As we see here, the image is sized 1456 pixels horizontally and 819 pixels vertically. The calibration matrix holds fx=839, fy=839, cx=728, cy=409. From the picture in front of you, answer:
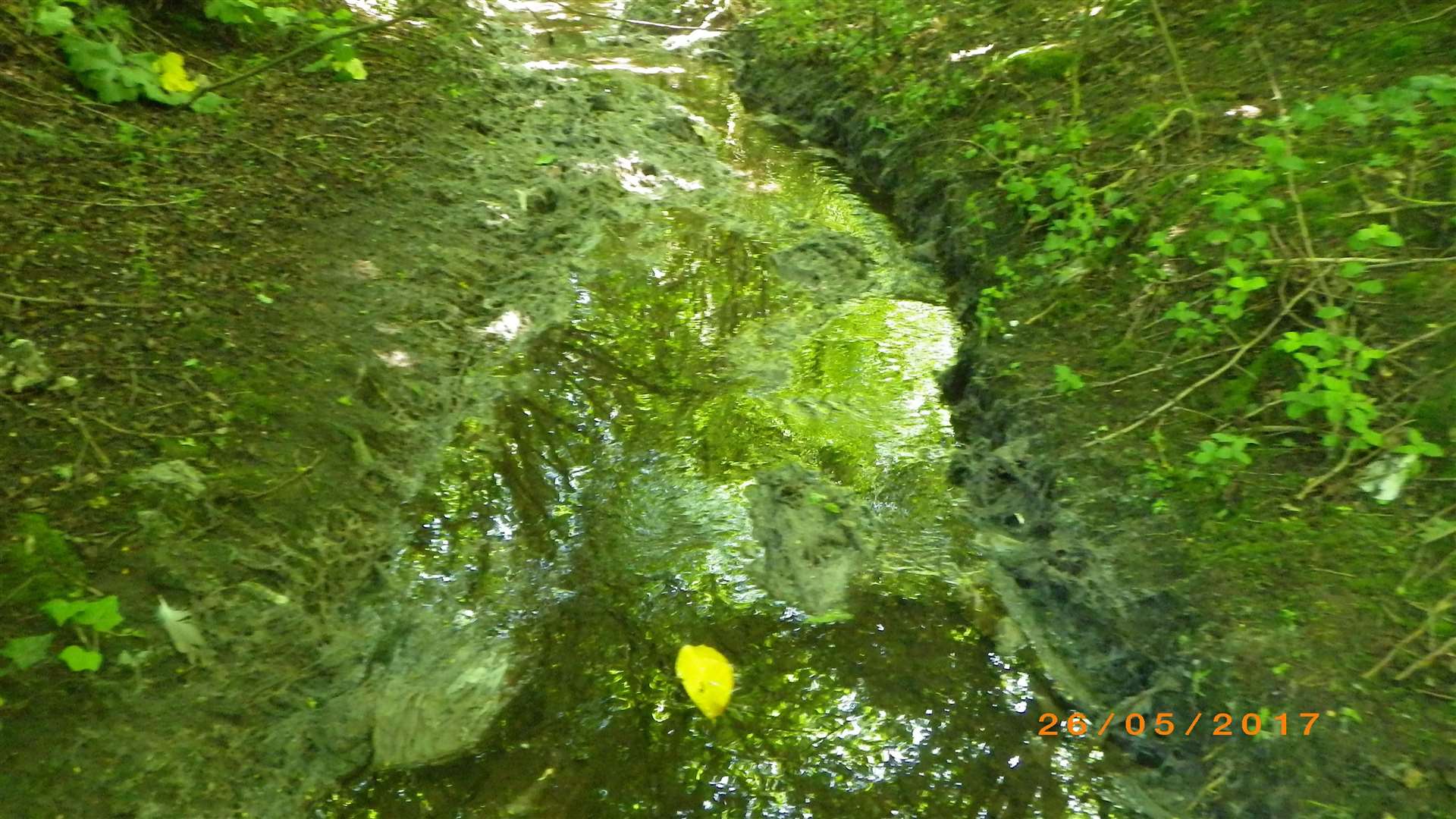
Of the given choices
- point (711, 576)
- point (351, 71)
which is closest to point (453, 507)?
point (711, 576)

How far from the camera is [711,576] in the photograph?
3.18m

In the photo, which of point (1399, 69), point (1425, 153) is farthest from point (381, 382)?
point (1399, 69)

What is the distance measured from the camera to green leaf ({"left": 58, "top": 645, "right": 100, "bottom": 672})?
2.17m

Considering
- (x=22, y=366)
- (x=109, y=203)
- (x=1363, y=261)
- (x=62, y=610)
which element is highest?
(x=1363, y=261)

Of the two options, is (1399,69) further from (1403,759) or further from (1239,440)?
(1403,759)

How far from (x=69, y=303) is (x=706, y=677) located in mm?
2651

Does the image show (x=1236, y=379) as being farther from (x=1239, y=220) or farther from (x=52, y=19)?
(x=52, y=19)

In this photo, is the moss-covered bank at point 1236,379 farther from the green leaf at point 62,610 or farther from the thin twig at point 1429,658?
the green leaf at point 62,610

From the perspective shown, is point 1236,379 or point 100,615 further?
point 1236,379

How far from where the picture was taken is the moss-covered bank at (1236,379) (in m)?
2.39

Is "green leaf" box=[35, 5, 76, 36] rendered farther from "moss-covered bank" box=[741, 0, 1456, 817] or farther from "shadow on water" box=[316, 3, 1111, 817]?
"moss-covered bank" box=[741, 0, 1456, 817]

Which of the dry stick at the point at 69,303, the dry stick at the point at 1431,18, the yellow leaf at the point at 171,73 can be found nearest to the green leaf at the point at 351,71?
the yellow leaf at the point at 171,73

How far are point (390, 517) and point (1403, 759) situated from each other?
3212 millimetres

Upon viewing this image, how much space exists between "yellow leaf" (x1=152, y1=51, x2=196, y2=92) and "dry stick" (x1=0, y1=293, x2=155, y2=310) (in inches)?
65.2
